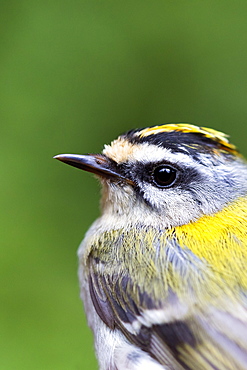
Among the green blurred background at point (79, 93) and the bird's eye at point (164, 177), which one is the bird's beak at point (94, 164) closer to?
the bird's eye at point (164, 177)

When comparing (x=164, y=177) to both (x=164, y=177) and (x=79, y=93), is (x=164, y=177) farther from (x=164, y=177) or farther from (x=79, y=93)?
(x=79, y=93)

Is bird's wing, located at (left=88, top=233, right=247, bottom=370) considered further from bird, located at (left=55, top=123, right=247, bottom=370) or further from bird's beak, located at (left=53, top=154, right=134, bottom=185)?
bird's beak, located at (left=53, top=154, right=134, bottom=185)

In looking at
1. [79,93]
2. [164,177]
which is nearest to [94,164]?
[164,177]

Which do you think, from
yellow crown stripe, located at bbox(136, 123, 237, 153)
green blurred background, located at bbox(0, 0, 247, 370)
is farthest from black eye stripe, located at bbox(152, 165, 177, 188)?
green blurred background, located at bbox(0, 0, 247, 370)

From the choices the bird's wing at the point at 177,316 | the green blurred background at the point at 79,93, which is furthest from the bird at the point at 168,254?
the green blurred background at the point at 79,93

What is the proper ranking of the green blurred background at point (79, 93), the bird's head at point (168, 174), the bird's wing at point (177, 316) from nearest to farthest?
the bird's wing at point (177, 316), the bird's head at point (168, 174), the green blurred background at point (79, 93)

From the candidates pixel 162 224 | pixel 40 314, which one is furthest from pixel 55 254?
pixel 162 224
